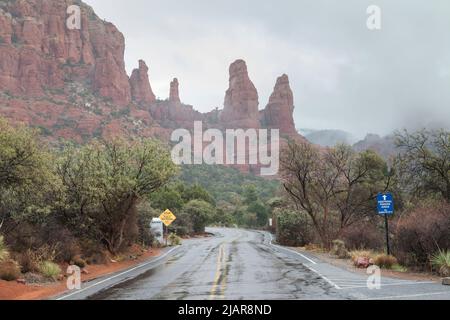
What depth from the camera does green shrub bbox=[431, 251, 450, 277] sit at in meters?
17.0

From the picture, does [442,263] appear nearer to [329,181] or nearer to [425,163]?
[425,163]

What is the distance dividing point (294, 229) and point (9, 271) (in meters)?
34.4

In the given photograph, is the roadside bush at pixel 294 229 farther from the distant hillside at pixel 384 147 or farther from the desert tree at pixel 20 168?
the desert tree at pixel 20 168

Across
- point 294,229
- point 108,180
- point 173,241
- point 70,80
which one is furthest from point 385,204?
point 70,80

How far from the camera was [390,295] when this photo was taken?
12656 millimetres

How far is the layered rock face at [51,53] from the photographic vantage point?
497ft

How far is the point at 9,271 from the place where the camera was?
17500 millimetres

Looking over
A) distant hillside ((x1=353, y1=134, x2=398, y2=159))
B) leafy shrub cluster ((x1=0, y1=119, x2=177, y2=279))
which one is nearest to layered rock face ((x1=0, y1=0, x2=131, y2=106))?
distant hillside ((x1=353, y1=134, x2=398, y2=159))

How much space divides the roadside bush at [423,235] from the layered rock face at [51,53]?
14484 cm

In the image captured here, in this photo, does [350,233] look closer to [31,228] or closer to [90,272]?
[90,272]

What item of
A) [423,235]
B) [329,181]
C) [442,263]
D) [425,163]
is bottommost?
[442,263]

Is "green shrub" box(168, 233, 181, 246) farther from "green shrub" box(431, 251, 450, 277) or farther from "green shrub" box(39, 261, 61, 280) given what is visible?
"green shrub" box(431, 251, 450, 277)

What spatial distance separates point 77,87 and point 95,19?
51470 millimetres
